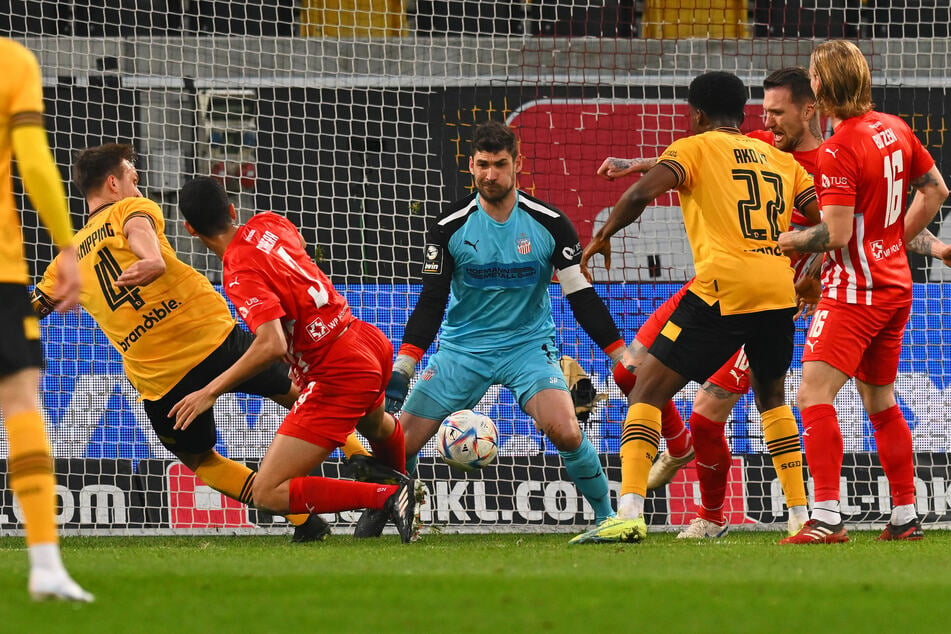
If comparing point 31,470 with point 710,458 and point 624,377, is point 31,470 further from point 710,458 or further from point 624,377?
point 710,458

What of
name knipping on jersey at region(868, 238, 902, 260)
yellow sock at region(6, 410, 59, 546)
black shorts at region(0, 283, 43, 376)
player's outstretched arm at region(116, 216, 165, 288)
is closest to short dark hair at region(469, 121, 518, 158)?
player's outstretched arm at region(116, 216, 165, 288)

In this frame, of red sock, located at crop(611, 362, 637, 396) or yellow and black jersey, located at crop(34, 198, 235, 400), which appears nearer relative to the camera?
red sock, located at crop(611, 362, 637, 396)

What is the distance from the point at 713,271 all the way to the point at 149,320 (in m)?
3.05

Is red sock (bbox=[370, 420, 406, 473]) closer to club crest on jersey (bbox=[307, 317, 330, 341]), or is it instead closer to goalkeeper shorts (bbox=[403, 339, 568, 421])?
goalkeeper shorts (bbox=[403, 339, 568, 421])

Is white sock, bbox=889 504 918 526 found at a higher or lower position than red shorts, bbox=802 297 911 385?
lower

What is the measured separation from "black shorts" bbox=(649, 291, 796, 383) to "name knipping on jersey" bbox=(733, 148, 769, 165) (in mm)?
679

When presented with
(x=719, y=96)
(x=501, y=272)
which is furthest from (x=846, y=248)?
(x=501, y=272)

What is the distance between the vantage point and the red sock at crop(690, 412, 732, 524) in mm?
6414

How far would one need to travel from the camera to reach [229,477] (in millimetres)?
6668

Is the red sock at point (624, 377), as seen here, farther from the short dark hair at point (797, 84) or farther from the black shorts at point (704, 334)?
the short dark hair at point (797, 84)

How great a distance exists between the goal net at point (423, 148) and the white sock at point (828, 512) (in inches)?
109

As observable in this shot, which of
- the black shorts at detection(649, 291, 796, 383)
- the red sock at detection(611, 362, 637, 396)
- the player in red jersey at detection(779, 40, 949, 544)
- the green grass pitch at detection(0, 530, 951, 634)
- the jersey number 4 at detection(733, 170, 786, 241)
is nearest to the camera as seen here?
the green grass pitch at detection(0, 530, 951, 634)

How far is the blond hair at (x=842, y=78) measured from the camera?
5.54 metres

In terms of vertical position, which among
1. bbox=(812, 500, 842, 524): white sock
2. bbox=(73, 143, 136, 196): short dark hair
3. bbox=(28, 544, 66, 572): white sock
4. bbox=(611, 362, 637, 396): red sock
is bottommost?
bbox=(812, 500, 842, 524): white sock
